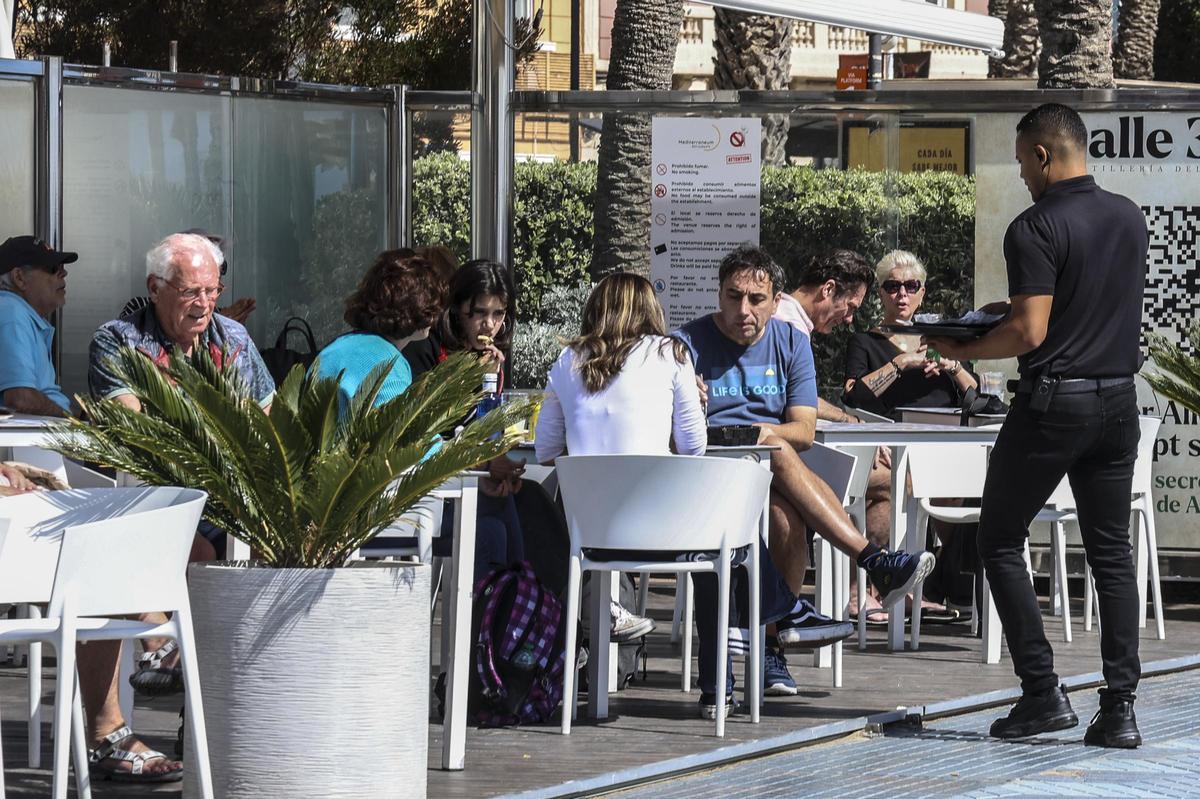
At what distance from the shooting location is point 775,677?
696cm

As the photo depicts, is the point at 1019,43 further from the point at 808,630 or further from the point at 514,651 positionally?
the point at 514,651

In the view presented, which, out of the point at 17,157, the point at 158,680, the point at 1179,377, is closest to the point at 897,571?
the point at 1179,377

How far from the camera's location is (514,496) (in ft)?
22.8

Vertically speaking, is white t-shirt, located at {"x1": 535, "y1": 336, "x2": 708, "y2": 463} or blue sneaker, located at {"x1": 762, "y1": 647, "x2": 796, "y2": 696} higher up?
white t-shirt, located at {"x1": 535, "y1": 336, "x2": 708, "y2": 463}

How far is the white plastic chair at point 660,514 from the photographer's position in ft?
20.2

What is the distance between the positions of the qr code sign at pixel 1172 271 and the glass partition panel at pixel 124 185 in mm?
4557

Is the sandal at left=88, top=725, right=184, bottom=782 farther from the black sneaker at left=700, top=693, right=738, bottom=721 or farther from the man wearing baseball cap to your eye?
the man wearing baseball cap

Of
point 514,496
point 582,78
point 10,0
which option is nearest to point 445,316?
point 514,496

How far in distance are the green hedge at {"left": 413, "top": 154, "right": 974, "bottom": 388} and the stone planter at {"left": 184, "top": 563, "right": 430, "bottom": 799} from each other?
198 inches

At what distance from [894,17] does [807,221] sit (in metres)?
Answer: 1.08

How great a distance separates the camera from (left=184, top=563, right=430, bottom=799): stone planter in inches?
195

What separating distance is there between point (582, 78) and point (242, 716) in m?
31.1

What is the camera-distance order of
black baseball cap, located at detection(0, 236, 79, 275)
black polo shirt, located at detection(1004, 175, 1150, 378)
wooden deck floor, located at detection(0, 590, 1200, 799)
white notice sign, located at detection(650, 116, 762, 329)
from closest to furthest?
wooden deck floor, located at detection(0, 590, 1200, 799)
black polo shirt, located at detection(1004, 175, 1150, 378)
black baseball cap, located at detection(0, 236, 79, 275)
white notice sign, located at detection(650, 116, 762, 329)

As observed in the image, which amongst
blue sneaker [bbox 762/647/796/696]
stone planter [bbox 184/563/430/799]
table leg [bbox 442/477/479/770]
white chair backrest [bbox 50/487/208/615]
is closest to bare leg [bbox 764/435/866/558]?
blue sneaker [bbox 762/647/796/696]
